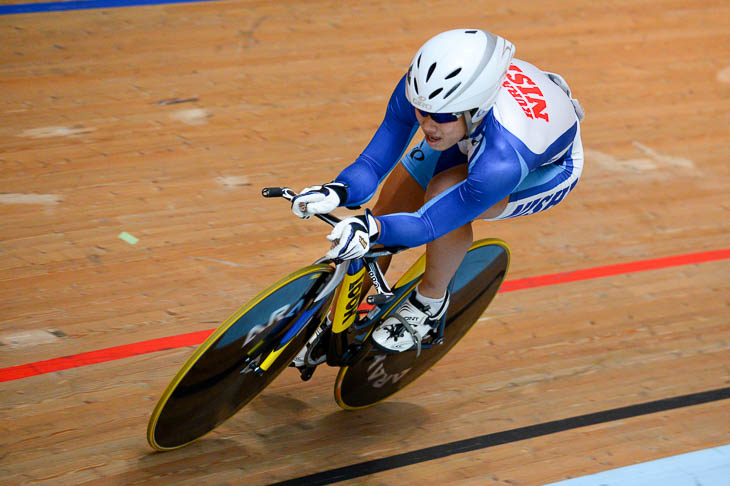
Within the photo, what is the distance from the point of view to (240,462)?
8.08 ft

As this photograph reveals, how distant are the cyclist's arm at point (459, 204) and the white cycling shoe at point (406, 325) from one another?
41 cm

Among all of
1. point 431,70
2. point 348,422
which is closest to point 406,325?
point 348,422

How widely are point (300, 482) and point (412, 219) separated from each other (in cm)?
91

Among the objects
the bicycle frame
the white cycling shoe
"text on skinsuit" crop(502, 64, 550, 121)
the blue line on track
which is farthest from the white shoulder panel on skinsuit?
the blue line on track

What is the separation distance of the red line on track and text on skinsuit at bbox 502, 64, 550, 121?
1.24 metres

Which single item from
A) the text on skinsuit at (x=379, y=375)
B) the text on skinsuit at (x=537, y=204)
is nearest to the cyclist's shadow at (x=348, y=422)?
the text on skinsuit at (x=379, y=375)

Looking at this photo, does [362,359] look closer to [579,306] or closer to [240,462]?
[240,462]

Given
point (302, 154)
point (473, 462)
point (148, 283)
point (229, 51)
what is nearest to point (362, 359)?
point (473, 462)

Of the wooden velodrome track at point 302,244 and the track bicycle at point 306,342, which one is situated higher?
the track bicycle at point 306,342

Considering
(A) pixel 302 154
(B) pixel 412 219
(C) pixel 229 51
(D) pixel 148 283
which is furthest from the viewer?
(C) pixel 229 51

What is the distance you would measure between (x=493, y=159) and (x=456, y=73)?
0.25 meters

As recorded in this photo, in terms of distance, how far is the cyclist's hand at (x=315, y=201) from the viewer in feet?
6.61

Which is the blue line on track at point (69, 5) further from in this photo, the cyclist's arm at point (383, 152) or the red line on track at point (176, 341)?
the cyclist's arm at point (383, 152)

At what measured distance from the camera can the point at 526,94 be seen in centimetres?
225
